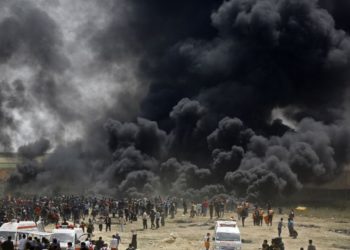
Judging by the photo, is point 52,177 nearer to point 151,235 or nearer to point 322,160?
point 322,160

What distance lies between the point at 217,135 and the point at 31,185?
3584 cm

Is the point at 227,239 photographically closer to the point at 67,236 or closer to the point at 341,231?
the point at 67,236

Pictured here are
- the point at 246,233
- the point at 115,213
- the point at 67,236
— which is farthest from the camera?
the point at 115,213

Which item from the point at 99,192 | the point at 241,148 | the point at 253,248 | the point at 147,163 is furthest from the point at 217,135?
the point at 253,248

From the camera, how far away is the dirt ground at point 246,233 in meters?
37.4

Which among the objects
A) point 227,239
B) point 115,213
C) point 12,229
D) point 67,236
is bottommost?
point 227,239

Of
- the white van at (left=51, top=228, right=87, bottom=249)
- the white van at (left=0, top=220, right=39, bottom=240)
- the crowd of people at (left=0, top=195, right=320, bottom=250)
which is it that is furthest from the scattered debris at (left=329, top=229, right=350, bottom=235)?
the white van at (left=0, top=220, right=39, bottom=240)

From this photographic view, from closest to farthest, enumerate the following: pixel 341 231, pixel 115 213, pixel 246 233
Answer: pixel 246 233, pixel 341 231, pixel 115 213

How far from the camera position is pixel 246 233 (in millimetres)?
41938

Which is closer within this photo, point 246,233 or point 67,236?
point 67,236

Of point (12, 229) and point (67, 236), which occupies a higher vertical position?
point (12, 229)

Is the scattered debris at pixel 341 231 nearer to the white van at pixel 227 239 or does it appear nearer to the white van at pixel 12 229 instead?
the white van at pixel 227 239

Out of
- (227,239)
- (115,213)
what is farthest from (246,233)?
(115,213)

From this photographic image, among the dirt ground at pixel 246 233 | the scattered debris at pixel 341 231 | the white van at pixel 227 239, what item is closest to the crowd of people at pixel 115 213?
the dirt ground at pixel 246 233
